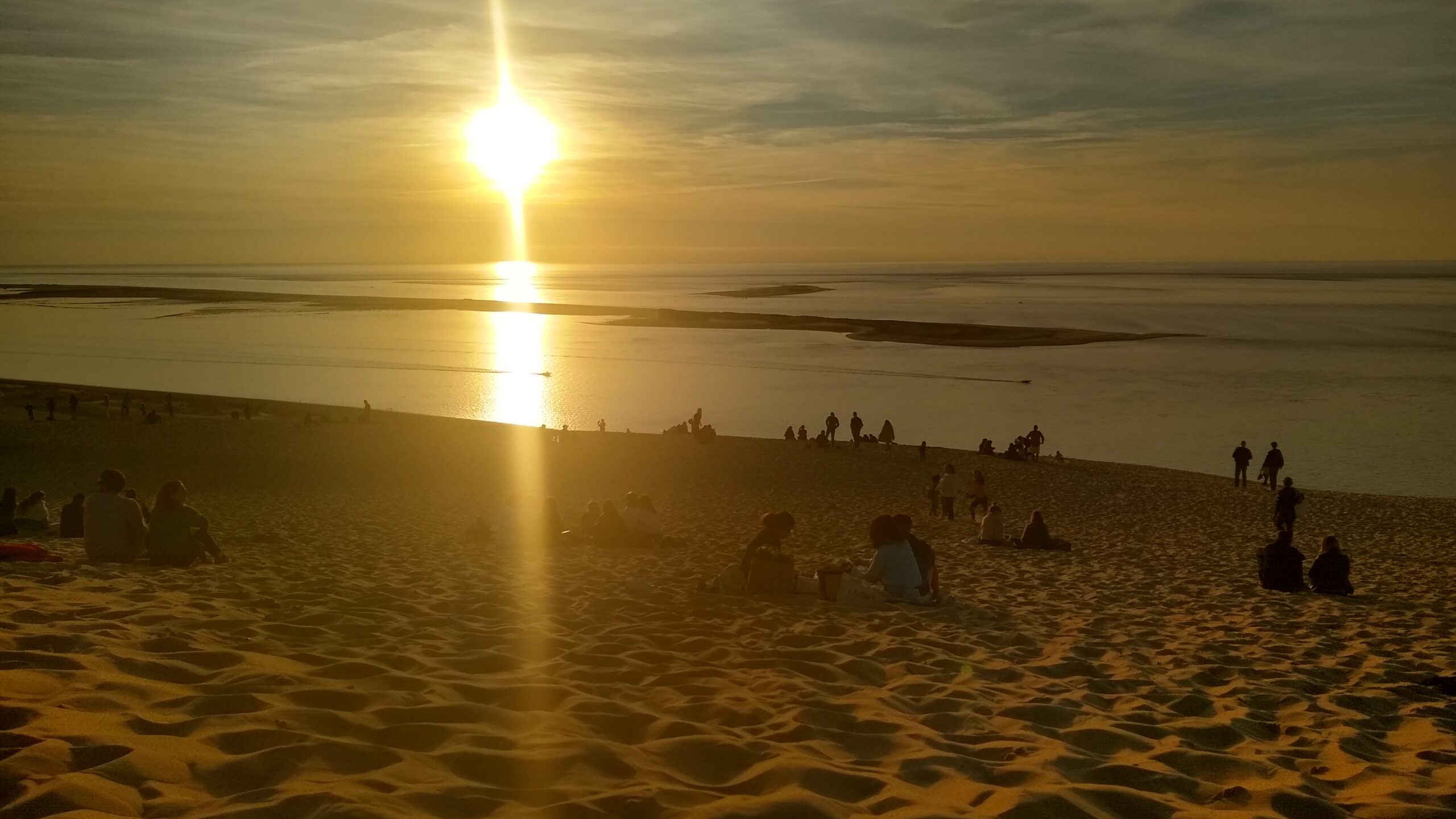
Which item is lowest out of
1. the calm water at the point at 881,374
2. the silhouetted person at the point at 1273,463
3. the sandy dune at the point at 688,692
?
the sandy dune at the point at 688,692

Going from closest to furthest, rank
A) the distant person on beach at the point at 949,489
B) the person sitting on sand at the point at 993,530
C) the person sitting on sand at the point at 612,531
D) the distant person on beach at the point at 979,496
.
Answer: the person sitting on sand at the point at 612,531 < the person sitting on sand at the point at 993,530 < the distant person on beach at the point at 979,496 < the distant person on beach at the point at 949,489

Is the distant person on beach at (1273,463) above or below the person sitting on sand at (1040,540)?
above

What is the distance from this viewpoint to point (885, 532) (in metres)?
9.22

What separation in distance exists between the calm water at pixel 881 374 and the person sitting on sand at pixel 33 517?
76.8 feet

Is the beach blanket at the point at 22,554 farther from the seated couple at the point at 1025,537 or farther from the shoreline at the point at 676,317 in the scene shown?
the shoreline at the point at 676,317

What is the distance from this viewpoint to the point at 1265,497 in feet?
73.2

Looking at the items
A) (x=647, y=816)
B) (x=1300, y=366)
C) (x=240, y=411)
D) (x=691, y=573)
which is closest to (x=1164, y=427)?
(x=1300, y=366)

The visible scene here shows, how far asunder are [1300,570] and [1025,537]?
12.8 ft

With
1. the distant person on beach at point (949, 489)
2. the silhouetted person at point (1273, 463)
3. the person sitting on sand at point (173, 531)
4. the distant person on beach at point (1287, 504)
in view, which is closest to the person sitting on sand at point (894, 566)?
the person sitting on sand at point (173, 531)

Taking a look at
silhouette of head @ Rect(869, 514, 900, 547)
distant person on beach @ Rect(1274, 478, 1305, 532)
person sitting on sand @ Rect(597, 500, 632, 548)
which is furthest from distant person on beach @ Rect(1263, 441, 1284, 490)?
silhouette of head @ Rect(869, 514, 900, 547)

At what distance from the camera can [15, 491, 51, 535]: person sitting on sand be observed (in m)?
12.6

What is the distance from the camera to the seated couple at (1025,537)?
1439 centimetres

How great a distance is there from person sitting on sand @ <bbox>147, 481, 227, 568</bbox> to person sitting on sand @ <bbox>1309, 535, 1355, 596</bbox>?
1154 cm

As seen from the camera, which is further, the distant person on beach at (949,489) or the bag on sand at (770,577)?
the distant person on beach at (949,489)
